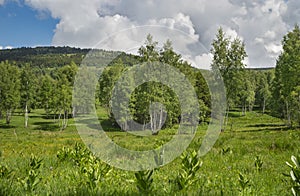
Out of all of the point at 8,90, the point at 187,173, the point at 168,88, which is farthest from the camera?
the point at 8,90

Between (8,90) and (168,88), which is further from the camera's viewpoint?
(8,90)

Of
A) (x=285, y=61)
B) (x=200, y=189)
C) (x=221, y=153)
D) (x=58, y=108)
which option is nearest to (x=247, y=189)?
(x=200, y=189)

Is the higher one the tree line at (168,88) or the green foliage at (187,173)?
the tree line at (168,88)

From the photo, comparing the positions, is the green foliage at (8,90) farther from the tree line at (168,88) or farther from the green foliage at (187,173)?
the green foliage at (187,173)

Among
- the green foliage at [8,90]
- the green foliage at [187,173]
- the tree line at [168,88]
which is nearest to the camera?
the green foliage at [187,173]

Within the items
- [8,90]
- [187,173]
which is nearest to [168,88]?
[187,173]

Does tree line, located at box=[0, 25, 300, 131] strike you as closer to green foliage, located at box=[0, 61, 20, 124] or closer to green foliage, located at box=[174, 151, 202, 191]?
green foliage, located at box=[0, 61, 20, 124]

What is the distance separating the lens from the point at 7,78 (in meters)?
73.7

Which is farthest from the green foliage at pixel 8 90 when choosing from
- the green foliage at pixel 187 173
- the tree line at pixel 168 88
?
the green foliage at pixel 187 173

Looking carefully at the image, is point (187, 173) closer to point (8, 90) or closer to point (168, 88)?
point (168, 88)

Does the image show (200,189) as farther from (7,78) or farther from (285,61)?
(7,78)

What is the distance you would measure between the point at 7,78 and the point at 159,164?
246ft

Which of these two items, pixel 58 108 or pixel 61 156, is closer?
pixel 61 156

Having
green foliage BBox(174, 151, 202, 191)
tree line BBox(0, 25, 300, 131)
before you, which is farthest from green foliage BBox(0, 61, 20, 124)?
green foliage BBox(174, 151, 202, 191)
